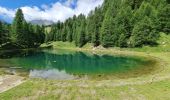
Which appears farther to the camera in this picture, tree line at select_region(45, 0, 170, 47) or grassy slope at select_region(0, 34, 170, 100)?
tree line at select_region(45, 0, 170, 47)

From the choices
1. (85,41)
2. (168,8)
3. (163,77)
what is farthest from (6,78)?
(85,41)

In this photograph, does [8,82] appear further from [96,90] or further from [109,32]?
[109,32]

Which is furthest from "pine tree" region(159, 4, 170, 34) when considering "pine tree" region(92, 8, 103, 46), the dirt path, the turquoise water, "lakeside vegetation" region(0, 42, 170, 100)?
the dirt path

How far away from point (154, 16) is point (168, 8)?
7547mm

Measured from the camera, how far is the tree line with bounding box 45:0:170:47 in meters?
112

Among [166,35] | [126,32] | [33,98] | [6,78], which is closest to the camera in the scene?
[33,98]

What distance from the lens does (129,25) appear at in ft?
408

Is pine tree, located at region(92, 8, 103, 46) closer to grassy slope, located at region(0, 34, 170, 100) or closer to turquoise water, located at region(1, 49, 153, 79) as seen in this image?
turquoise water, located at region(1, 49, 153, 79)

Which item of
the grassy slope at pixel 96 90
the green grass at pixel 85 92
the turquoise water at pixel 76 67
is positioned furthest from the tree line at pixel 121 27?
the green grass at pixel 85 92

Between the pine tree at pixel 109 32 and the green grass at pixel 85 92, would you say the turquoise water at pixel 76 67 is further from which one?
A: the pine tree at pixel 109 32

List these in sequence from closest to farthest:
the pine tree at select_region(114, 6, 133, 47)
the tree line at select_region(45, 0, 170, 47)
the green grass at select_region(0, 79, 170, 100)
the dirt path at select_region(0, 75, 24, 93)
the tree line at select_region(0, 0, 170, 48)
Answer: the green grass at select_region(0, 79, 170, 100) → the dirt path at select_region(0, 75, 24, 93) → the tree line at select_region(45, 0, 170, 47) → the tree line at select_region(0, 0, 170, 48) → the pine tree at select_region(114, 6, 133, 47)

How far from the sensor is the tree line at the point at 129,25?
112m

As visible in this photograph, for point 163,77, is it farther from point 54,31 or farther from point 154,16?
point 54,31

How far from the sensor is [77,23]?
187 m
